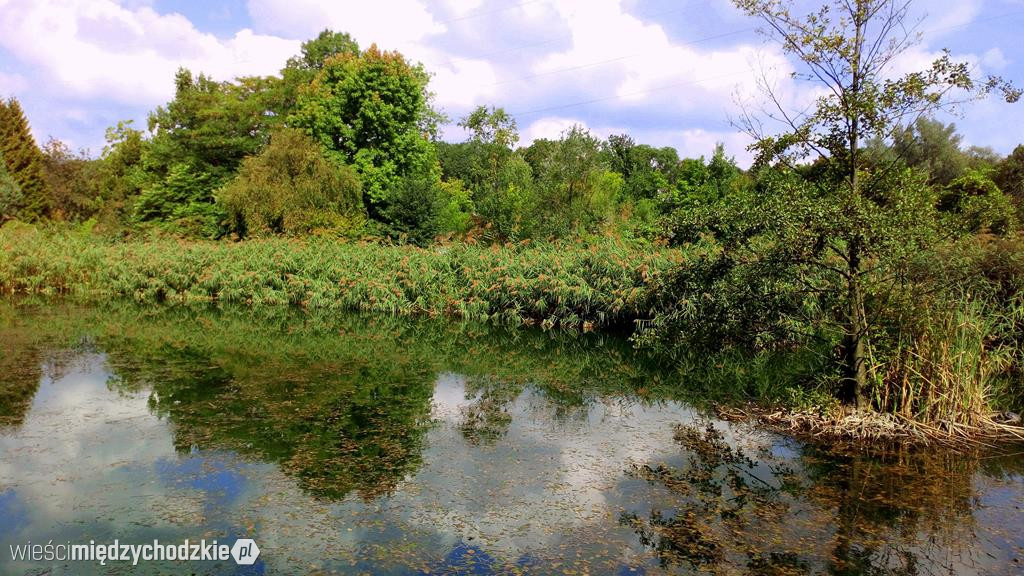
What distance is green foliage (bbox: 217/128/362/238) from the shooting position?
22.6 metres

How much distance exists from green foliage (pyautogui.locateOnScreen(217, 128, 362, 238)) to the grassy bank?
2761 mm

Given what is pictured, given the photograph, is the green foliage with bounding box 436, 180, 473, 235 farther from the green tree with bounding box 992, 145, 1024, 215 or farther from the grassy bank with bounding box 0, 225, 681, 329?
the green tree with bounding box 992, 145, 1024, 215

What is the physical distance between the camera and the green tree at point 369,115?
95.8ft

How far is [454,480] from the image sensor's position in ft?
17.8

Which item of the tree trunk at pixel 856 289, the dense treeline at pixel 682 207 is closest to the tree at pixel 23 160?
the dense treeline at pixel 682 207

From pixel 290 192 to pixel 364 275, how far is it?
6.85 metres

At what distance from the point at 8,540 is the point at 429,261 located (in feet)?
44.2

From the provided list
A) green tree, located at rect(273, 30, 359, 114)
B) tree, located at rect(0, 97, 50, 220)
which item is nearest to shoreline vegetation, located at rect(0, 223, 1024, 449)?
green tree, located at rect(273, 30, 359, 114)

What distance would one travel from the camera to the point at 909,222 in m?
6.56

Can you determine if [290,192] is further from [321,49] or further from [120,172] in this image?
[120,172]

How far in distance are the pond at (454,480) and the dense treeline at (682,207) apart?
49.1 inches

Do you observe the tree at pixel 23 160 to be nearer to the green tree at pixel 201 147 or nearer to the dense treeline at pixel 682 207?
the dense treeline at pixel 682 207

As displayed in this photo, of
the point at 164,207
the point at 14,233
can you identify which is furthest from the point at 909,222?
the point at 164,207

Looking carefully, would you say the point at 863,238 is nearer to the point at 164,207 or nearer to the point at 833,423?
the point at 833,423
